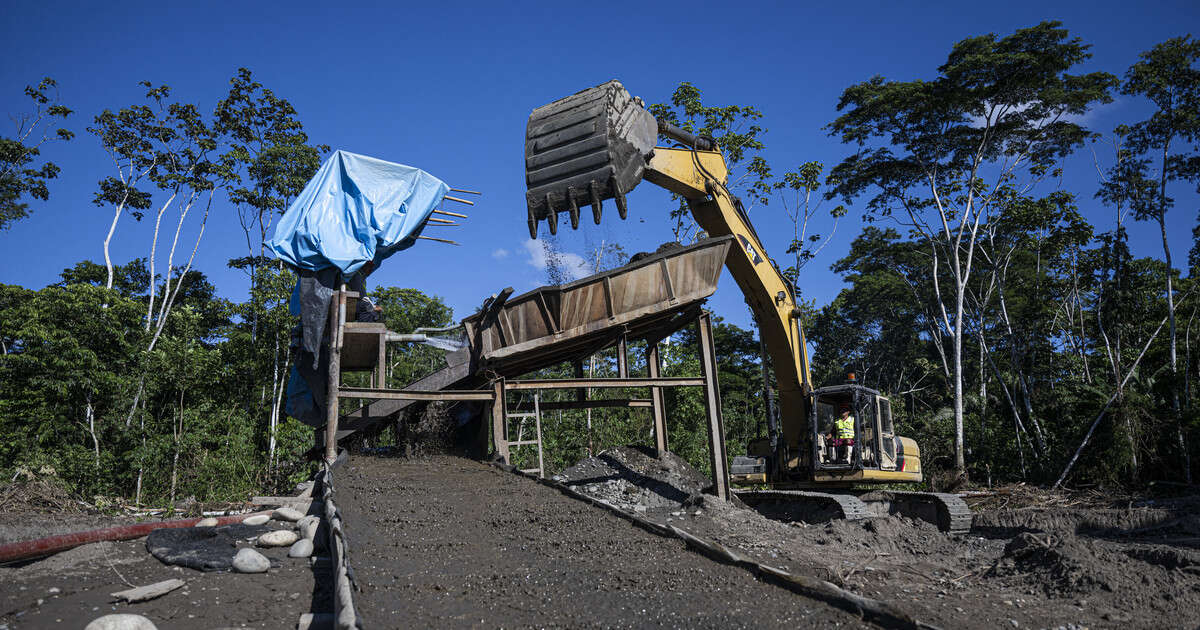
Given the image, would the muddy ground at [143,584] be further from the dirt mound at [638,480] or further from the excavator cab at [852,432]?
the excavator cab at [852,432]

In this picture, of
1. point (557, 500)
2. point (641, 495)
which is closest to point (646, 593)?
point (557, 500)

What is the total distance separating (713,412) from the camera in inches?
406

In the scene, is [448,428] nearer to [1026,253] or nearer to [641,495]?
[641,495]

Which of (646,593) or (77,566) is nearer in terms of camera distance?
(646,593)

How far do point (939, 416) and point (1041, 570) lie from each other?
18.4 metres

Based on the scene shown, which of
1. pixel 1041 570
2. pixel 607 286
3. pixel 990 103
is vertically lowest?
pixel 1041 570

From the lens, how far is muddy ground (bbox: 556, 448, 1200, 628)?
18.5ft

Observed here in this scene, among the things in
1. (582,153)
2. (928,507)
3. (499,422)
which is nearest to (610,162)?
(582,153)

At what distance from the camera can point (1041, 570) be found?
21.3 feet

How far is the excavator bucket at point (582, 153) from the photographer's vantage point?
780 centimetres

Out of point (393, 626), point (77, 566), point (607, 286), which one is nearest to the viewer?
point (393, 626)

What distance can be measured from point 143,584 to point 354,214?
254 inches

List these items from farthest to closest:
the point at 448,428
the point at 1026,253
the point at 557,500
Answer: the point at 1026,253
the point at 448,428
the point at 557,500

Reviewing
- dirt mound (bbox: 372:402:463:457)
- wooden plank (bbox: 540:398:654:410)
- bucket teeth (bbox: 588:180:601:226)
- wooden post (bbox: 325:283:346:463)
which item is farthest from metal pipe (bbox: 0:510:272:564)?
bucket teeth (bbox: 588:180:601:226)
